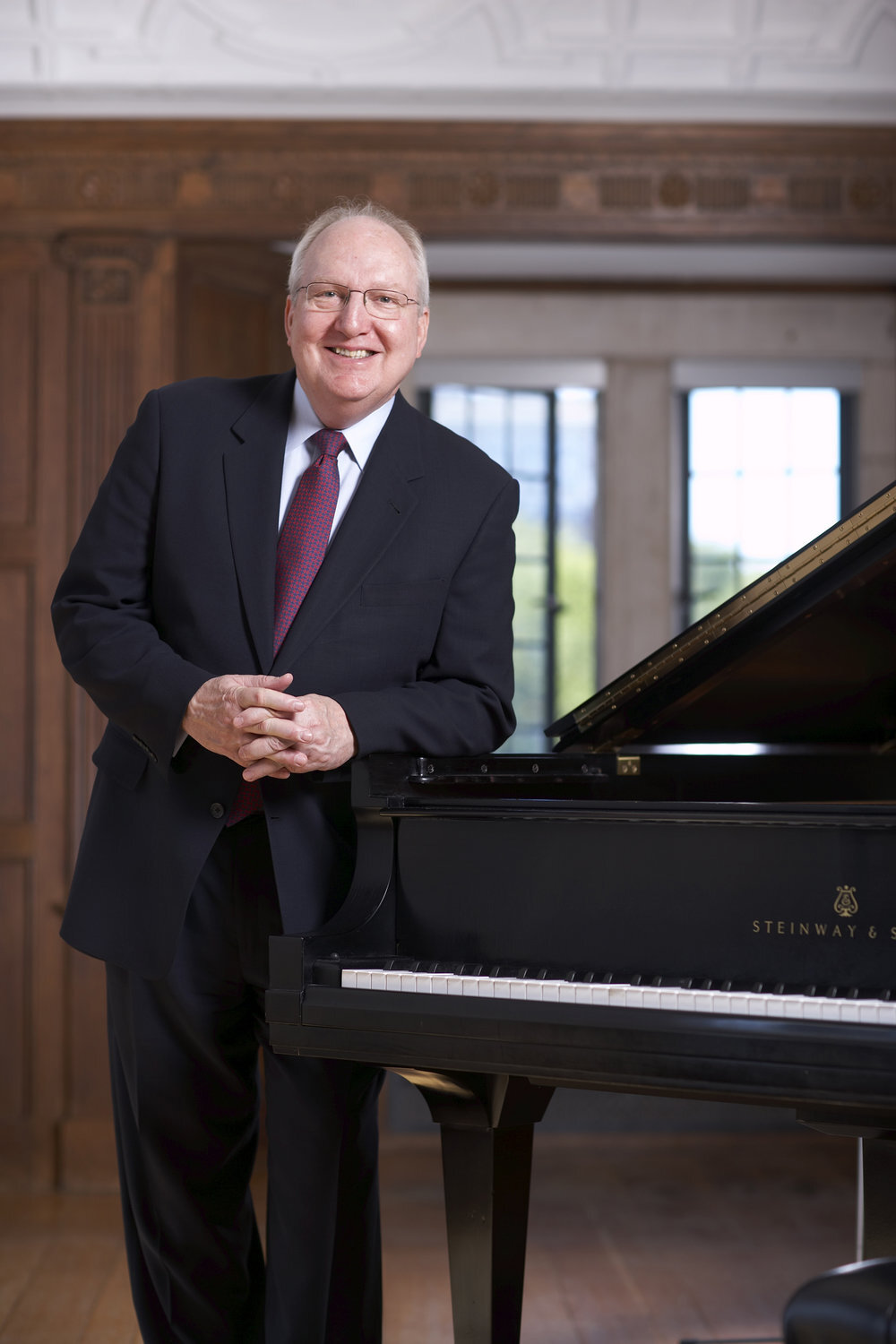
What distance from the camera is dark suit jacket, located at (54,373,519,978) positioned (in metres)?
1.72

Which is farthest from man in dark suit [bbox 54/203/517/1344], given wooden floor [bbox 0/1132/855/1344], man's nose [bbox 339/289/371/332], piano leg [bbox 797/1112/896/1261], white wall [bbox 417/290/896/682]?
white wall [bbox 417/290/896/682]

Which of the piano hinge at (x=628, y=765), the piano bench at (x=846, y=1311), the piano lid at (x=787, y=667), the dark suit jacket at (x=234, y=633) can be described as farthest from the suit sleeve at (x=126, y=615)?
the piano bench at (x=846, y=1311)

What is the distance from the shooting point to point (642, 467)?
4.42 meters

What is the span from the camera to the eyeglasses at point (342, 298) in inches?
71.5

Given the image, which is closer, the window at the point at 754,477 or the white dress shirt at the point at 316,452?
the white dress shirt at the point at 316,452

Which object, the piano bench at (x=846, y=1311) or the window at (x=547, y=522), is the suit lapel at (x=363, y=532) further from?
the window at (x=547, y=522)

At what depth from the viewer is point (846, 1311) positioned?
1233mm

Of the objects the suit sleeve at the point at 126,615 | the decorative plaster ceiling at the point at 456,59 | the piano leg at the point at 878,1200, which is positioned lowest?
the piano leg at the point at 878,1200

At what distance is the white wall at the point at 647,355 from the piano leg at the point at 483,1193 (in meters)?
2.78

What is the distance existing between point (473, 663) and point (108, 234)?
251cm

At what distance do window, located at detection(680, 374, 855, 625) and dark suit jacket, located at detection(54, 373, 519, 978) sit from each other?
2.76 meters

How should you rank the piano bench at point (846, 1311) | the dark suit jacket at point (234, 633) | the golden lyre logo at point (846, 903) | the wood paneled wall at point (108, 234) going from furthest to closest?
the wood paneled wall at point (108, 234)
the dark suit jacket at point (234, 633)
the golden lyre logo at point (846, 903)
the piano bench at point (846, 1311)

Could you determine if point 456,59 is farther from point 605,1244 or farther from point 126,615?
point 605,1244

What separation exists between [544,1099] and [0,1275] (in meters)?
1.91
